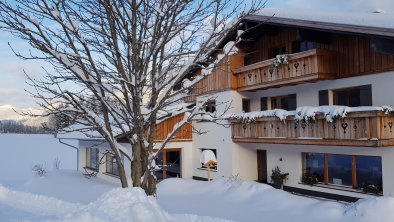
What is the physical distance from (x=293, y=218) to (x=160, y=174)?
1100 cm

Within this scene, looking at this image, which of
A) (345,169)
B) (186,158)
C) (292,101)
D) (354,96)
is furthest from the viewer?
(186,158)

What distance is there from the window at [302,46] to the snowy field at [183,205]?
6.39 meters

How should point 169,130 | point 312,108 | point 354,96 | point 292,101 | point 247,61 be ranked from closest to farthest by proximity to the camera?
1. point 312,108
2. point 354,96
3. point 292,101
4. point 247,61
5. point 169,130

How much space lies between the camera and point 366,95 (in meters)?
14.0

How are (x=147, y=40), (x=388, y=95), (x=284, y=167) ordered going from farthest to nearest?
(x=284, y=167), (x=388, y=95), (x=147, y=40)

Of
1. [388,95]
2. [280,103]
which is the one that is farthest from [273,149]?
[388,95]

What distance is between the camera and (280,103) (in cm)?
1823

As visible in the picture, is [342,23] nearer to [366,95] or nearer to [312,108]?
[366,95]

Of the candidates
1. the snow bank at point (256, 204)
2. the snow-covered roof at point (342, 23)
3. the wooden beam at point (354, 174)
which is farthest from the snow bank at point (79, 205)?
the wooden beam at point (354, 174)

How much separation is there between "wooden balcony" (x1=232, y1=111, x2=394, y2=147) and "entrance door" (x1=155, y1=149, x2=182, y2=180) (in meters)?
4.60

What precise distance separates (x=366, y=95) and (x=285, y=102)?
445 cm

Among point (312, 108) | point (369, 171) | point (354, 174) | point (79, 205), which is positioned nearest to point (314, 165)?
point (354, 174)

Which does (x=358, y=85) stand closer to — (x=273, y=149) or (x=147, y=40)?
(x=273, y=149)

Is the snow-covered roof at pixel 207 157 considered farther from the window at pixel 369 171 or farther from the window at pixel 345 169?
the window at pixel 369 171
